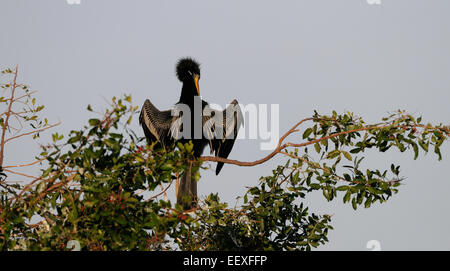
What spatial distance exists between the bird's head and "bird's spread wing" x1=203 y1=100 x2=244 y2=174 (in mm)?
999

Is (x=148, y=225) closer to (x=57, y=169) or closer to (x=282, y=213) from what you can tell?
(x=57, y=169)

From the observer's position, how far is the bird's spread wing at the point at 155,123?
7277 millimetres

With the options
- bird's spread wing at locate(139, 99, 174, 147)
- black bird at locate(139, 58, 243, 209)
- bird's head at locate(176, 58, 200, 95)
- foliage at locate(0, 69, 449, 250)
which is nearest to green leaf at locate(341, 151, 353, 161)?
foliage at locate(0, 69, 449, 250)

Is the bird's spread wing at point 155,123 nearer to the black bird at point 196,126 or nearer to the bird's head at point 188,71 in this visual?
the black bird at point 196,126

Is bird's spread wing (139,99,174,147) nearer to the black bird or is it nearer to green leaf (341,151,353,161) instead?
the black bird

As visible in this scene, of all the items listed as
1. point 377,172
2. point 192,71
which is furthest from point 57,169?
point 192,71

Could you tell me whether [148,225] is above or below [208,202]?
below

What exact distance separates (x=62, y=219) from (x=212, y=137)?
12.3ft

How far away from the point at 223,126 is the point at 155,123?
1009 mm

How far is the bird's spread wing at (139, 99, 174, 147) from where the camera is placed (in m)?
7.28

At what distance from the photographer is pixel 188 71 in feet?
27.8
